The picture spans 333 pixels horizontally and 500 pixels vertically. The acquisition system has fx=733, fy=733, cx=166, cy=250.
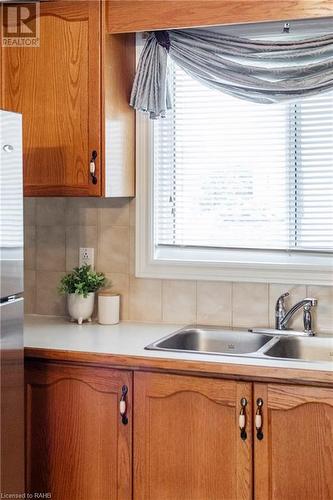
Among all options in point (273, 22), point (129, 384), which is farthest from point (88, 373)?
point (273, 22)

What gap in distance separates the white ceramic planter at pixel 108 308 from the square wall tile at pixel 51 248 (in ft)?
1.00

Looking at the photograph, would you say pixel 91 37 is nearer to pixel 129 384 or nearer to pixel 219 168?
pixel 219 168

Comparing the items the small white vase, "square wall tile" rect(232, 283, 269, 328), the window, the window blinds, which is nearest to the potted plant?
the small white vase

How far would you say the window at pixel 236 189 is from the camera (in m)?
3.05

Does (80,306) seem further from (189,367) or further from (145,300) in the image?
(189,367)

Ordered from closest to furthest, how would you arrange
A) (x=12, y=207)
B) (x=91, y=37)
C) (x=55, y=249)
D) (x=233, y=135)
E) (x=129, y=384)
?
1. (x=12, y=207)
2. (x=129, y=384)
3. (x=91, y=37)
4. (x=233, y=135)
5. (x=55, y=249)

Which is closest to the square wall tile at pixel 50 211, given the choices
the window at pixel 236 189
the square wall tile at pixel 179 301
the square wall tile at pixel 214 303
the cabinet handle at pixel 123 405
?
the window at pixel 236 189

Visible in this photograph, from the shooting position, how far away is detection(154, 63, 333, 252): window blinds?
120 inches

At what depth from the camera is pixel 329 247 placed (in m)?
3.04

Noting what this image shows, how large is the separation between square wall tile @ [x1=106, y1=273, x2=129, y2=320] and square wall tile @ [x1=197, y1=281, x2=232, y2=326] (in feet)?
1.14

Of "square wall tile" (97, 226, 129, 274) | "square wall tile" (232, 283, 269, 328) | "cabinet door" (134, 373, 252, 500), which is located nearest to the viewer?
"cabinet door" (134, 373, 252, 500)

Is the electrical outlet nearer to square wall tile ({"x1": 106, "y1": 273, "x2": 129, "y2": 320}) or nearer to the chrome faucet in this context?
square wall tile ({"x1": 106, "y1": 273, "x2": 129, "y2": 320})

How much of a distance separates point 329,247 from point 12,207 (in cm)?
132

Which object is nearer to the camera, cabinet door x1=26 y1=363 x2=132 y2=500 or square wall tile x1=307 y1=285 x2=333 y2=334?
cabinet door x1=26 y1=363 x2=132 y2=500
